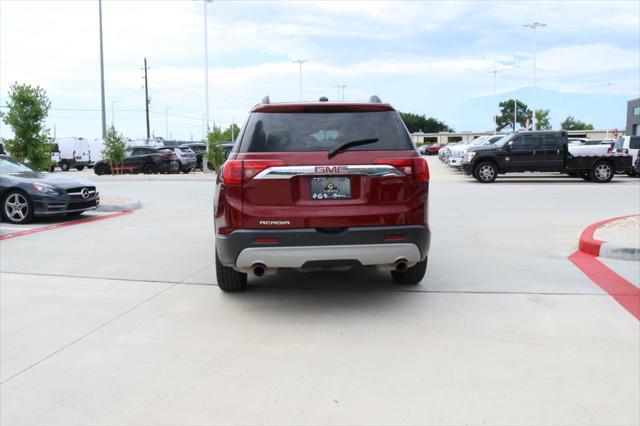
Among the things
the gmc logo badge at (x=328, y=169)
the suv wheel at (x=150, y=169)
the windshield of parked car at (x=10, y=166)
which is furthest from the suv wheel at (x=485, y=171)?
the gmc logo badge at (x=328, y=169)

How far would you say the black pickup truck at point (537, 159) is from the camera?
2166 cm

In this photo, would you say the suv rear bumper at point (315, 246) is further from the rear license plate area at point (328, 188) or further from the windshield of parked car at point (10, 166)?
the windshield of parked car at point (10, 166)

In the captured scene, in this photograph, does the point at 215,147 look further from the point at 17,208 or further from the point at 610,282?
the point at 610,282

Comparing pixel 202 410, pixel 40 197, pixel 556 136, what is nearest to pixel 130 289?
pixel 202 410


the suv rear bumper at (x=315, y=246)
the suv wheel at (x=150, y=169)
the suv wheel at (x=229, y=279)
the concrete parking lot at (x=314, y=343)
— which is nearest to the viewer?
the concrete parking lot at (x=314, y=343)

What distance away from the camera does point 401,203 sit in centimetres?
510

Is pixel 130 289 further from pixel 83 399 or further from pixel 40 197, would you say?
pixel 40 197

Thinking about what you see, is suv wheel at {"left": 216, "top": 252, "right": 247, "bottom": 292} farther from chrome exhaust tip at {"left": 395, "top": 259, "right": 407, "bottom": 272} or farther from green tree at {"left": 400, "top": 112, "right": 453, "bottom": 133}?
green tree at {"left": 400, "top": 112, "right": 453, "bottom": 133}

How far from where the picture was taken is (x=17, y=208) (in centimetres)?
1111

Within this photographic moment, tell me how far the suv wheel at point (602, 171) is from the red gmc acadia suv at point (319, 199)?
19085mm

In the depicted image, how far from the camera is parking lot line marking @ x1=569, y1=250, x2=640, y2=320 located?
18.1 feet

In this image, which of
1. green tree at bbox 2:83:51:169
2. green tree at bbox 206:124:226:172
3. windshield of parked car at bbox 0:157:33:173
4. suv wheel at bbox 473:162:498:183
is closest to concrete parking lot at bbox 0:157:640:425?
windshield of parked car at bbox 0:157:33:173

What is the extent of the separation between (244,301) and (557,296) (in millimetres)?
3052

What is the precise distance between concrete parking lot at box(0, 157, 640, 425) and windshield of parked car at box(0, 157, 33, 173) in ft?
13.6
